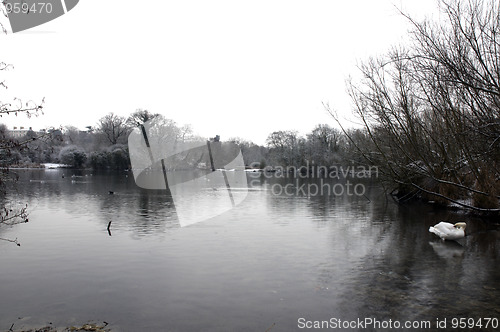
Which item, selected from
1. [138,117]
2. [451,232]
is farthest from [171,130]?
[451,232]

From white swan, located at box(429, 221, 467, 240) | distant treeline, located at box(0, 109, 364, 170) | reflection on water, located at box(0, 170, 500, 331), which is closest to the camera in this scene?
reflection on water, located at box(0, 170, 500, 331)

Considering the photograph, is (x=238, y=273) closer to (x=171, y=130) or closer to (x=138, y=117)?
(x=171, y=130)

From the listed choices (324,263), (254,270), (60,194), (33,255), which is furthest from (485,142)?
(60,194)

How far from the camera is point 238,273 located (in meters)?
10.2

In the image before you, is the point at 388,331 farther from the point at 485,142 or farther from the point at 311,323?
the point at 485,142

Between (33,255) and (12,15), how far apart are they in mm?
9267

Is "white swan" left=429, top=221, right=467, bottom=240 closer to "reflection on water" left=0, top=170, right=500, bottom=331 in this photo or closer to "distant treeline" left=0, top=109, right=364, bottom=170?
"reflection on water" left=0, top=170, right=500, bottom=331

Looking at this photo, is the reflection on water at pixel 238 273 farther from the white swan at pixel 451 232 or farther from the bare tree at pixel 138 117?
the bare tree at pixel 138 117

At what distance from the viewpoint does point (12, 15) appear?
193 inches

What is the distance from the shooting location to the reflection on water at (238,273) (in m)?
7.53

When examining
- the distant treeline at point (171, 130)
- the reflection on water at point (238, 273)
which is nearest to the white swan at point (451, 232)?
the reflection on water at point (238, 273)

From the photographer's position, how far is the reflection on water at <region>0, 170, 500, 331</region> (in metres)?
7.53

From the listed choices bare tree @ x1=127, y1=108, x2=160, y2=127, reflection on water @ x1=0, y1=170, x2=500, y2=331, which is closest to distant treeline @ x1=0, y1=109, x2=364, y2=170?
bare tree @ x1=127, y1=108, x2=160, y2=127

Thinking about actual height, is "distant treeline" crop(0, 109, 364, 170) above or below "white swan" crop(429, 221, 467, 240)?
above
